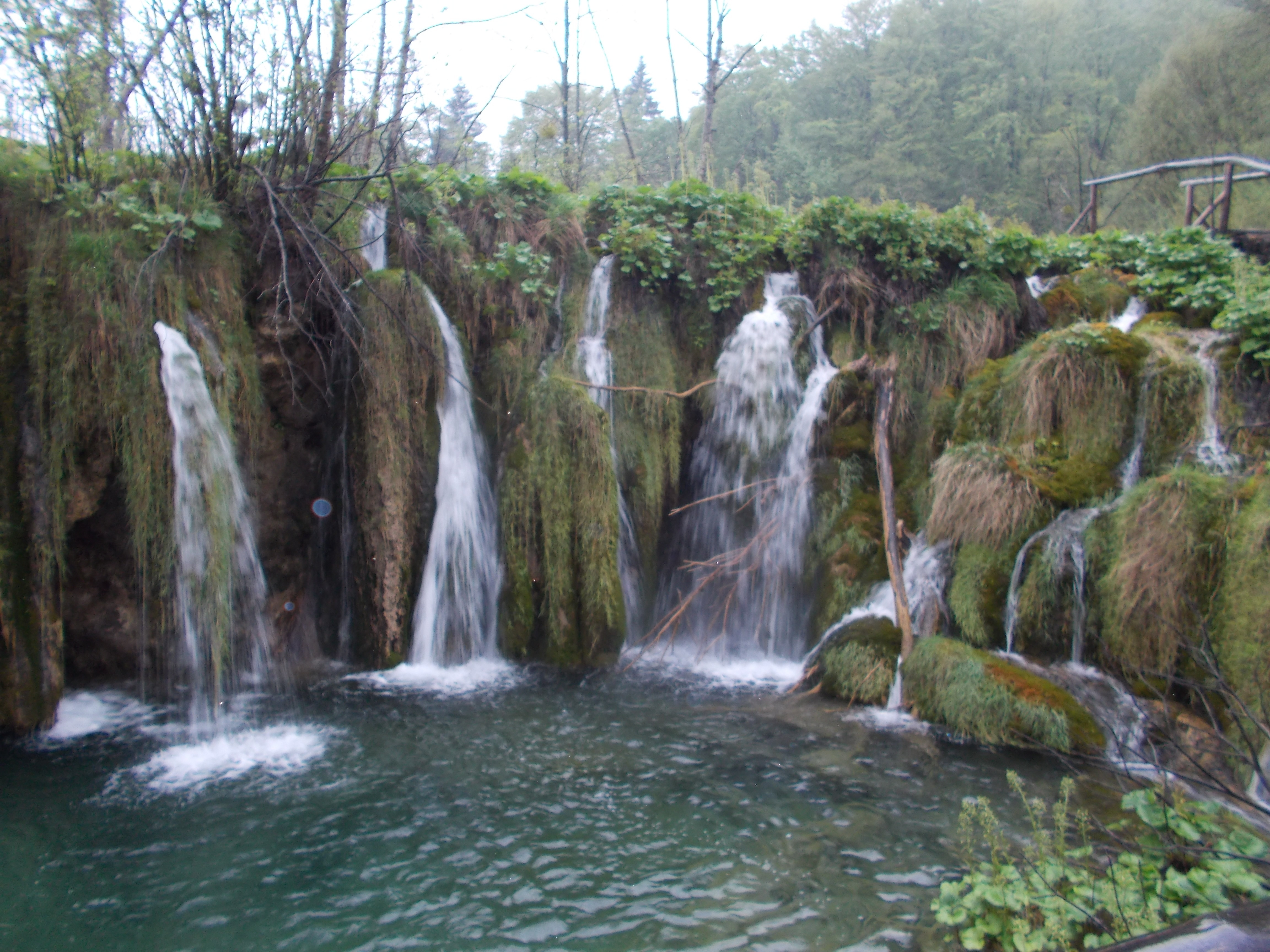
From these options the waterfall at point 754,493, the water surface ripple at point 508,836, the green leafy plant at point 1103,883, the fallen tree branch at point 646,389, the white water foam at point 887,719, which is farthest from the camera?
the fallen tree branch at point 646,389

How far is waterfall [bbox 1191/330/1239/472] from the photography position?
6262 millimetres

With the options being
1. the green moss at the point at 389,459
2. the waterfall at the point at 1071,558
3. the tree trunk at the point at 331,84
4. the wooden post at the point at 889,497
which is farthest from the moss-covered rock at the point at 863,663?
the tree trunk at the point at 331,84

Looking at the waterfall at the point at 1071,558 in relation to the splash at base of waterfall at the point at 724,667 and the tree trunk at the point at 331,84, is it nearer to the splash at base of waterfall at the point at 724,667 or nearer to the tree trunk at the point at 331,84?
the splash at base of waterfall at the point at 724,667

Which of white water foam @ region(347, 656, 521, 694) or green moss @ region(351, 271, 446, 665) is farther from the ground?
green moss @ region(351, 271, 446, 665)

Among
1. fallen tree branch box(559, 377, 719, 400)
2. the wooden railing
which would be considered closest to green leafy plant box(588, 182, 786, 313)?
fallen tree branch box(559, 377, 719, 400)

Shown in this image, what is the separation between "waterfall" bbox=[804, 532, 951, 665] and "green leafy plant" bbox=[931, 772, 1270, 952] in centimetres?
301

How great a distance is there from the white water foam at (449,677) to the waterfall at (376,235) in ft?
12.4

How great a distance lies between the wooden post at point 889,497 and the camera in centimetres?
664

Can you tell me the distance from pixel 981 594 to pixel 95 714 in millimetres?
6708

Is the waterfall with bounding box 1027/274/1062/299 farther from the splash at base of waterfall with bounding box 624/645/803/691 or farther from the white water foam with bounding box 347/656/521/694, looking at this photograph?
the white water foam with bounding box 347/656/521/694

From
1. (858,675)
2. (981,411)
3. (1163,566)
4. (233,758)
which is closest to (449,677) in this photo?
(233,758)

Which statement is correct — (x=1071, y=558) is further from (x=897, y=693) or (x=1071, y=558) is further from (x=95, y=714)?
(x=95, y=714)

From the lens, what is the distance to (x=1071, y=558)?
615cm

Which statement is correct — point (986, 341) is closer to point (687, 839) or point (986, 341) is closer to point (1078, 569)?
point (1078, 569)
